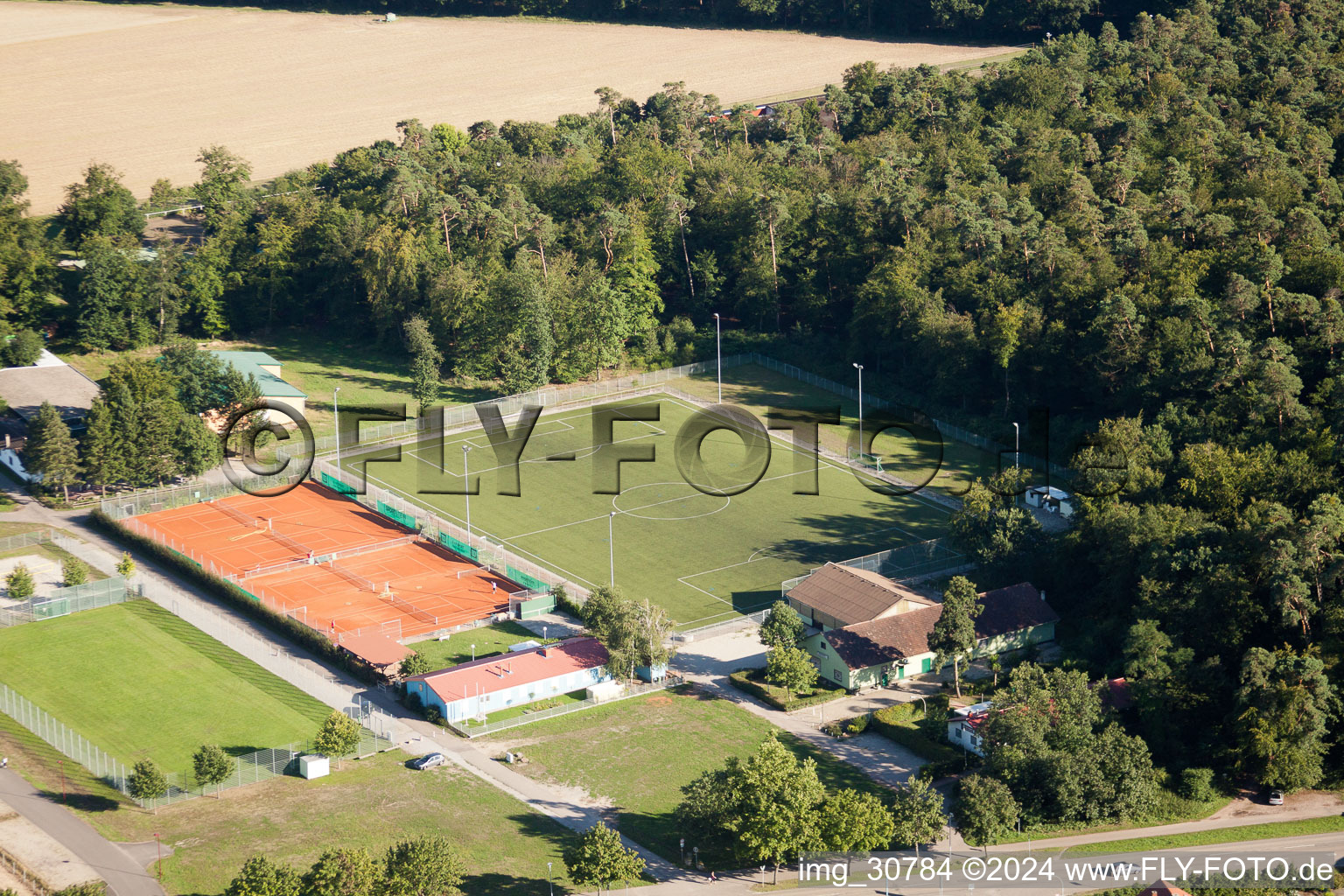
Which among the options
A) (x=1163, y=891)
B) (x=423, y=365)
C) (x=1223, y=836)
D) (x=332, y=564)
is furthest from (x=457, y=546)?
(x=1163, y=891)

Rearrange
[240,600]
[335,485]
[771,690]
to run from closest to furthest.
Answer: [771,690] < [240,600] < [335,485]

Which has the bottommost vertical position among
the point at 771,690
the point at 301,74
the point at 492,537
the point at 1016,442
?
the point at 771,690

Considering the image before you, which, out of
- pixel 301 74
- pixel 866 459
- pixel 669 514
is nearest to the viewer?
pixel 669 514

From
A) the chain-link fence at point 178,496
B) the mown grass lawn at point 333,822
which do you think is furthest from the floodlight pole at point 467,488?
the mown grass lawn at point 333,822

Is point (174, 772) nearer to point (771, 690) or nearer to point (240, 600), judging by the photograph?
point (240, 600)

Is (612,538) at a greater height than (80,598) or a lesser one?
greater

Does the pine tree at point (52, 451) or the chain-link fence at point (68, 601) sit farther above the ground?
the pine tree at point (52, 451)

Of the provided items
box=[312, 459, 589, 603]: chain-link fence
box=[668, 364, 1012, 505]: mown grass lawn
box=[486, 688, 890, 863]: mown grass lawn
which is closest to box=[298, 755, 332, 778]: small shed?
box=[486, 688, 890, 863]: mown grass lawn

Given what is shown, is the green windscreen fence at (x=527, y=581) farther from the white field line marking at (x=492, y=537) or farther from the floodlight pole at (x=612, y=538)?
the floodlight pole at (x=612, y=538)
